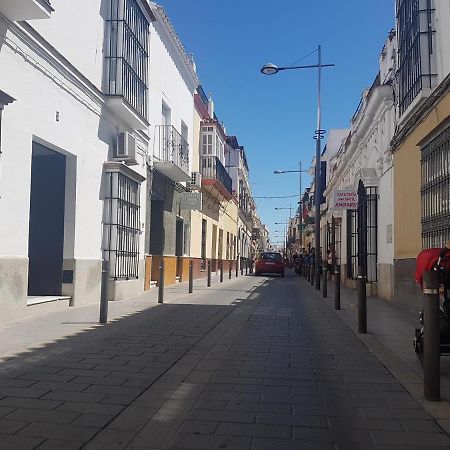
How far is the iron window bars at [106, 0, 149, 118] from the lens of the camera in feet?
38.8

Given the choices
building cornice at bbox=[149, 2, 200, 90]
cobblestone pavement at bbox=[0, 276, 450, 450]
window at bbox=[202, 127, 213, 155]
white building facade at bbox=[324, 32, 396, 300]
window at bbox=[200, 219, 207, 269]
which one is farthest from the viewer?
window at bbox=[200, 219, 207, 269]

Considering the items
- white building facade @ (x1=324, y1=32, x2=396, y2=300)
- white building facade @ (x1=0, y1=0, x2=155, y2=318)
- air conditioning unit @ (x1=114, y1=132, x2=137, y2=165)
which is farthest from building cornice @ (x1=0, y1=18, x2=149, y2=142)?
white building facade @ (x1=324, y1=32, x2=396, y2=300)

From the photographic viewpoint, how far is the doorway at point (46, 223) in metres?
10.4

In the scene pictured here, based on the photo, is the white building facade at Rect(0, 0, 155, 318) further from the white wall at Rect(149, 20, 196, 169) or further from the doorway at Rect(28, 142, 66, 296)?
the white wall at Rect(149, 20, 196, 169)

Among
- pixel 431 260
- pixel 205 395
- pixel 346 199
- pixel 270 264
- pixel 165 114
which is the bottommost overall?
pixel 205 395

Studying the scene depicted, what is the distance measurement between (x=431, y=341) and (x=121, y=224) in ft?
29.5

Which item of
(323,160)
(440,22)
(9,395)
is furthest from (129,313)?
(323,160)

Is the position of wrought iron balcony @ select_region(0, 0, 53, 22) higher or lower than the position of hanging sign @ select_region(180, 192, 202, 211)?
higher

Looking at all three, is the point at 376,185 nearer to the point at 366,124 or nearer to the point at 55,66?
the point at 366,124

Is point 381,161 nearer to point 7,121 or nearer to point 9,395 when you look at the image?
point 7,121

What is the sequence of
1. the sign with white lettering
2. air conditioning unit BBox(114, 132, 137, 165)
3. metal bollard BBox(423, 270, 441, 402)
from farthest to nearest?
the sign with white lettering → air conditioning unit BBox(114, 132, 137, 165) → metal bollard BBox(423, 270, 441, 402)

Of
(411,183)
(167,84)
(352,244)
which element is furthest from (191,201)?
(411,183)

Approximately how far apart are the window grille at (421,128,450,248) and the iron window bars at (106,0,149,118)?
6664mm

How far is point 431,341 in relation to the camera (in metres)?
4.60
